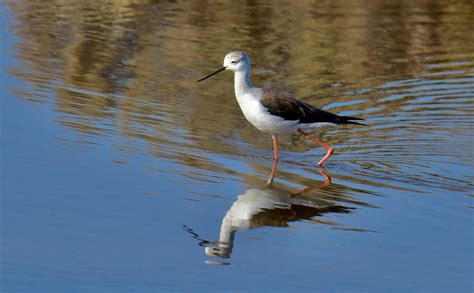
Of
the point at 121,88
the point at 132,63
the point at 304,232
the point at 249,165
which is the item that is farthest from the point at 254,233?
the point at 132,63

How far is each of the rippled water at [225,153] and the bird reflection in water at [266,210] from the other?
26 millimetres

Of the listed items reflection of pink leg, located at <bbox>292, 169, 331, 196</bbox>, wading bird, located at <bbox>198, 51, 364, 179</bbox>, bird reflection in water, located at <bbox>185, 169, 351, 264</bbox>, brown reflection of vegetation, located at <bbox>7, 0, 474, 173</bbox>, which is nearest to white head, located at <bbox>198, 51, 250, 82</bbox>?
wading bird, located at <bbox>198, 51, 364, 179</bbox>

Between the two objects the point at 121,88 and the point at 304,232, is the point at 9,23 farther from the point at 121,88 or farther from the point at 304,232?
the point at 304,232

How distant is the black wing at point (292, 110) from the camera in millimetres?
12078

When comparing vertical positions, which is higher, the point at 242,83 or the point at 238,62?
the point at 238,62

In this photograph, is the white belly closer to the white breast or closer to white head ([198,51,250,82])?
the white breast

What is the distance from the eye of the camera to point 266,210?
10195 mm

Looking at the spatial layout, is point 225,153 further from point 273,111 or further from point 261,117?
point 273,111

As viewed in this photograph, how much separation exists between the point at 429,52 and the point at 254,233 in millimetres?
9511

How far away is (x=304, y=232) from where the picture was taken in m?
9.52

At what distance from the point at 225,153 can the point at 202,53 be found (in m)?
5.11

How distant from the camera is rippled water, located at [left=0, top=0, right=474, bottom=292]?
8609 millimetres

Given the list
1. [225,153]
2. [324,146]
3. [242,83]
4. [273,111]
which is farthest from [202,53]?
[273,111]

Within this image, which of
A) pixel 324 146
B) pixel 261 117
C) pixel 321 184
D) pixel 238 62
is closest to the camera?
pixel 321 184
